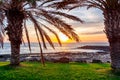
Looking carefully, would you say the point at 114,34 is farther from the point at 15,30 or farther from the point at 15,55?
the point at 15,55

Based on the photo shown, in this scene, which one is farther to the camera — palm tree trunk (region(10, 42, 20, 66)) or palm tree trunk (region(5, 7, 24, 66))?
palm tree trunk (region(10, 42, 20, 66))

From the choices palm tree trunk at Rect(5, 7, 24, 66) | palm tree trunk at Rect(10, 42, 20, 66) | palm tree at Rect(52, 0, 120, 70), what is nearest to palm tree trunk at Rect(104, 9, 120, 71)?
palm tree at Rect(52, 0, 120, 70)

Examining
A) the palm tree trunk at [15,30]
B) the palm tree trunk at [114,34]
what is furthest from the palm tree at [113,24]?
the palm tree trunk at [15,30]

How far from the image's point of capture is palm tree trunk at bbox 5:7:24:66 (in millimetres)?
19156

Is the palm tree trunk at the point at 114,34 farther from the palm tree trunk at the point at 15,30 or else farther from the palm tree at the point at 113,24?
the palm tree trunk at the point at 15,30

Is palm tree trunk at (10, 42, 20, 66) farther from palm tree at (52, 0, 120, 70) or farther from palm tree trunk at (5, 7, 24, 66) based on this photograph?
palm tree at (52, 0, 120, 70)

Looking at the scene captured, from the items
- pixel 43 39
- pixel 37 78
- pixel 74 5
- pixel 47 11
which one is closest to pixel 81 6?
pixel 74 5

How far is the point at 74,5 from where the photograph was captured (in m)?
18.6

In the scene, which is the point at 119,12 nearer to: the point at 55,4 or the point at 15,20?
the point at 55,4

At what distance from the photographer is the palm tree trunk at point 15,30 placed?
1916cm

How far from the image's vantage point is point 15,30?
19.3 meters

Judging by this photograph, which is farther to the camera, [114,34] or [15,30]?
[15,30]

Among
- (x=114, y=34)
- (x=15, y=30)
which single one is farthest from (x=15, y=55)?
(x=114, y=34)

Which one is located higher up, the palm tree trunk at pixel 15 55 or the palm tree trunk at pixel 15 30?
the palm tree trunk at pixel 15 30
